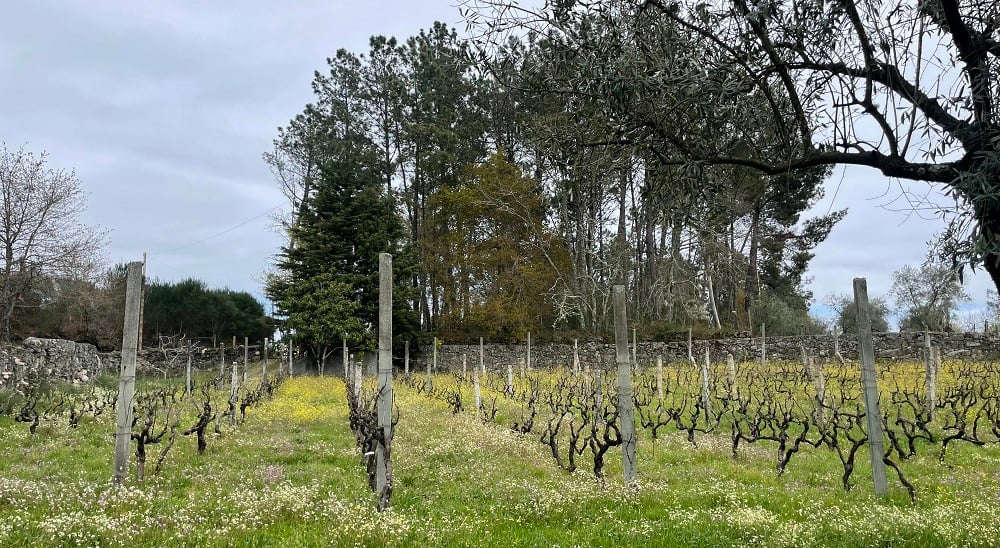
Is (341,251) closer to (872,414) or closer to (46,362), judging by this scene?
(46,362)

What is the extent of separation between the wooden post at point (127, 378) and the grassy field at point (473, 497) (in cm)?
34

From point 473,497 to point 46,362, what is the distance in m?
22.9

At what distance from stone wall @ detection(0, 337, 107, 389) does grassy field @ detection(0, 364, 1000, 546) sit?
914cm

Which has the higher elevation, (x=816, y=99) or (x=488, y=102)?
(x=488, y=102)

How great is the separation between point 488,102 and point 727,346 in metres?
19.9

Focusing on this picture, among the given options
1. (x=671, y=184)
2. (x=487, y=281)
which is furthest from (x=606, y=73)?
(x=487, y=281)

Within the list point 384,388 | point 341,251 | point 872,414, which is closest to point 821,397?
point 872,414

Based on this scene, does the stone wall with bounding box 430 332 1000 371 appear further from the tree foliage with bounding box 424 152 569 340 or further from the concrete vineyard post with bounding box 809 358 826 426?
the concrete vineyard post with bounding box 809 358 826 426

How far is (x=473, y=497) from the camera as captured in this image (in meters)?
7.35

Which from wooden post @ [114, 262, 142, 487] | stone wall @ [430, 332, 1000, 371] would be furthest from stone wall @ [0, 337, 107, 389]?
stone wall @ [430, 332, 1000, 371]

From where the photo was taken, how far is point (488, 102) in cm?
3891

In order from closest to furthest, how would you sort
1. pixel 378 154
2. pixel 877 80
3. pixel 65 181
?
pixel 877 80 < pixel 65 181 < pixel 378 154

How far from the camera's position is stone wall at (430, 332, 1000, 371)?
1115 inches

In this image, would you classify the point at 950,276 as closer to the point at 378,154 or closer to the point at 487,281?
the point at 487,281
